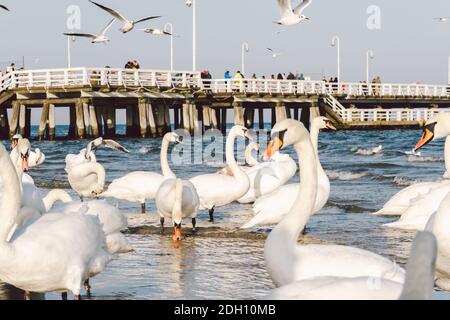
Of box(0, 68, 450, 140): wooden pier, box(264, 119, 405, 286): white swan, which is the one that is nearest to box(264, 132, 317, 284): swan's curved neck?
box(264, 119, 405, 286): white swan

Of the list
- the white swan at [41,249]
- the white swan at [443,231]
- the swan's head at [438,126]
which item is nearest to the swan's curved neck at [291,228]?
the white swan at [443,231]

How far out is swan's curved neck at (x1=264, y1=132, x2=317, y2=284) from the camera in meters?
5.06

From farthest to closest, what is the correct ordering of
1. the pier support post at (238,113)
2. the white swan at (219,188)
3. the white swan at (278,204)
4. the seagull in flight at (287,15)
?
the pier support post at (238,113), the seagull in flight at (287,15), the white swan at (219,188), the white swan at (278,204)

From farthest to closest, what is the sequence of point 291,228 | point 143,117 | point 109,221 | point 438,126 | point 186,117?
point 186,117, point 143,117, point 438,126, point 109,221, point 291,228

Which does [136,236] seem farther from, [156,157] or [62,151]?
[62,151]

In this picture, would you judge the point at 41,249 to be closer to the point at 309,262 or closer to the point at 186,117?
the point at 309,262

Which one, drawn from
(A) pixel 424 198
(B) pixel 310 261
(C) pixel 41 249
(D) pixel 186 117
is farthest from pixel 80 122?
(B) pixel 310 261

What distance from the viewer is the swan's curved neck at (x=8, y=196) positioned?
559 cm

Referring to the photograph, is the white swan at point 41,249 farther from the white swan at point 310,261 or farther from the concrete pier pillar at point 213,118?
the concrete pier pillar at point 213,118

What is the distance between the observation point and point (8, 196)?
574cm

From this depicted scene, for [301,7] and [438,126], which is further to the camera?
[301,7]

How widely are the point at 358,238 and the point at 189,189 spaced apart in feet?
6.73

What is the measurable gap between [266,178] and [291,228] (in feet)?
26.1

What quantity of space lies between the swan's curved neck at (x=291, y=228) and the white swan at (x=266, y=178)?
23.6ft
